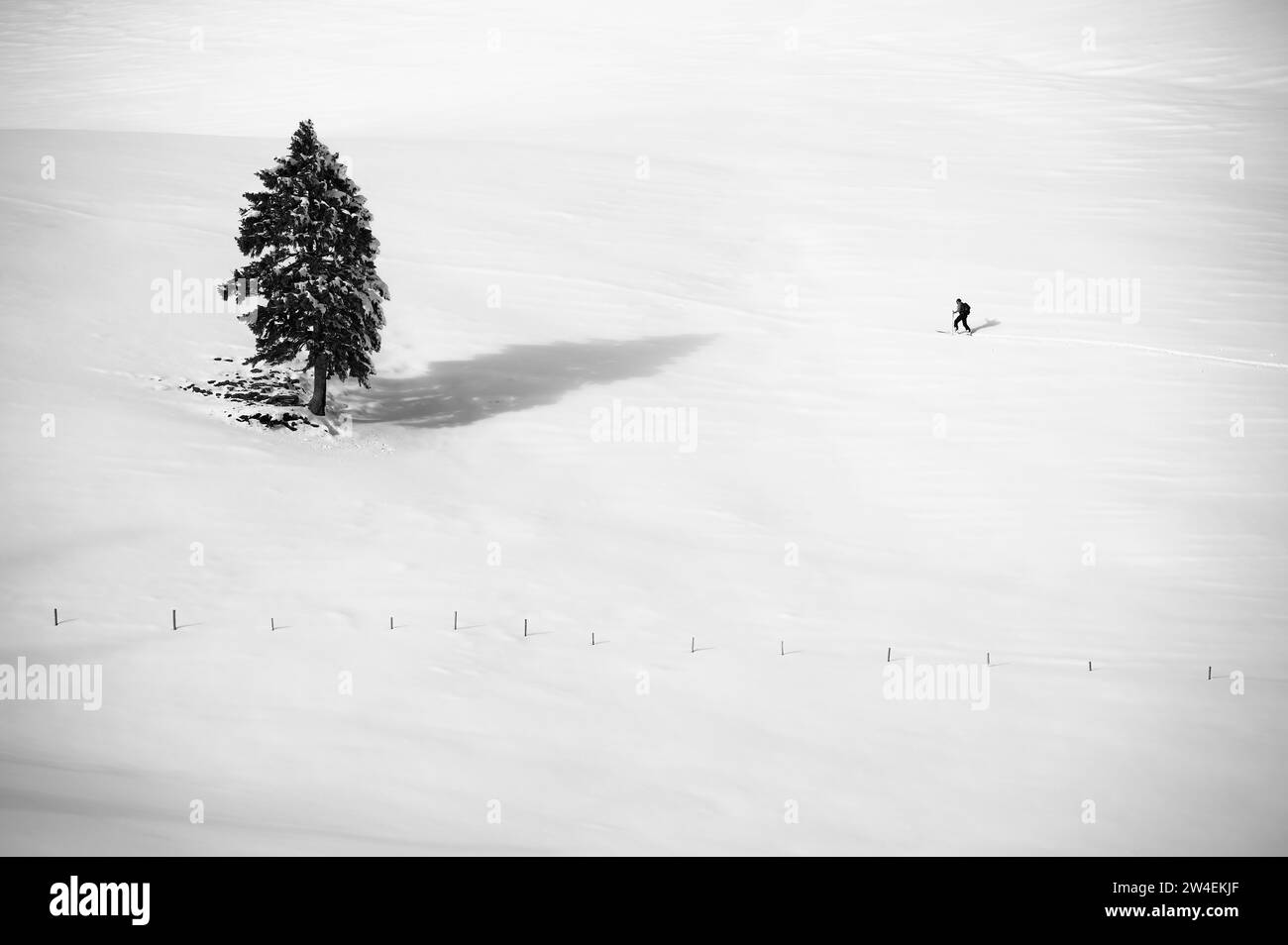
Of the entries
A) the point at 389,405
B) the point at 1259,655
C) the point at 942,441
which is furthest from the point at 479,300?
the point at 1259,655

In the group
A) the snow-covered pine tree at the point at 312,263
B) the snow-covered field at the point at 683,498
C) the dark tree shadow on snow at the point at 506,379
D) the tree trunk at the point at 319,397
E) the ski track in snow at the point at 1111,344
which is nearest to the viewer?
the snow-covered field at the point at 683,498

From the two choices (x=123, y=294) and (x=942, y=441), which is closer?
(x=942, y=441)

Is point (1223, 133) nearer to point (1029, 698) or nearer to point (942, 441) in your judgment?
point (942, 441)

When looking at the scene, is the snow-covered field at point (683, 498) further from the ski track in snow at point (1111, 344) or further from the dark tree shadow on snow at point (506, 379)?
the ski track in snow at point (1111, 344)

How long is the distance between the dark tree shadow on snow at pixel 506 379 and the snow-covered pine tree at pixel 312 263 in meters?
2.29

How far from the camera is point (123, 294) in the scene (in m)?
31.7

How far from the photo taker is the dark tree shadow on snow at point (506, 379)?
95.8ft

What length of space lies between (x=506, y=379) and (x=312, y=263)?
21.6ft

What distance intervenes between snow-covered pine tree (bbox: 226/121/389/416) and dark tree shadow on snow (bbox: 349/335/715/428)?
90.3 inches

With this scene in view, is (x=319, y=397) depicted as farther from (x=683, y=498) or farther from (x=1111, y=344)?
(x=1111, y=344)

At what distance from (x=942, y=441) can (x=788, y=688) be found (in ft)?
40.4

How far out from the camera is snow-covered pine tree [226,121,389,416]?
2627 centimetres

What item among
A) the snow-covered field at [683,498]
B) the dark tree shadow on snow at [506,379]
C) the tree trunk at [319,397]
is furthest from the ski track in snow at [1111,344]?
the tree trunk at [319,397]

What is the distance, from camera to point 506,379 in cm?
3152
